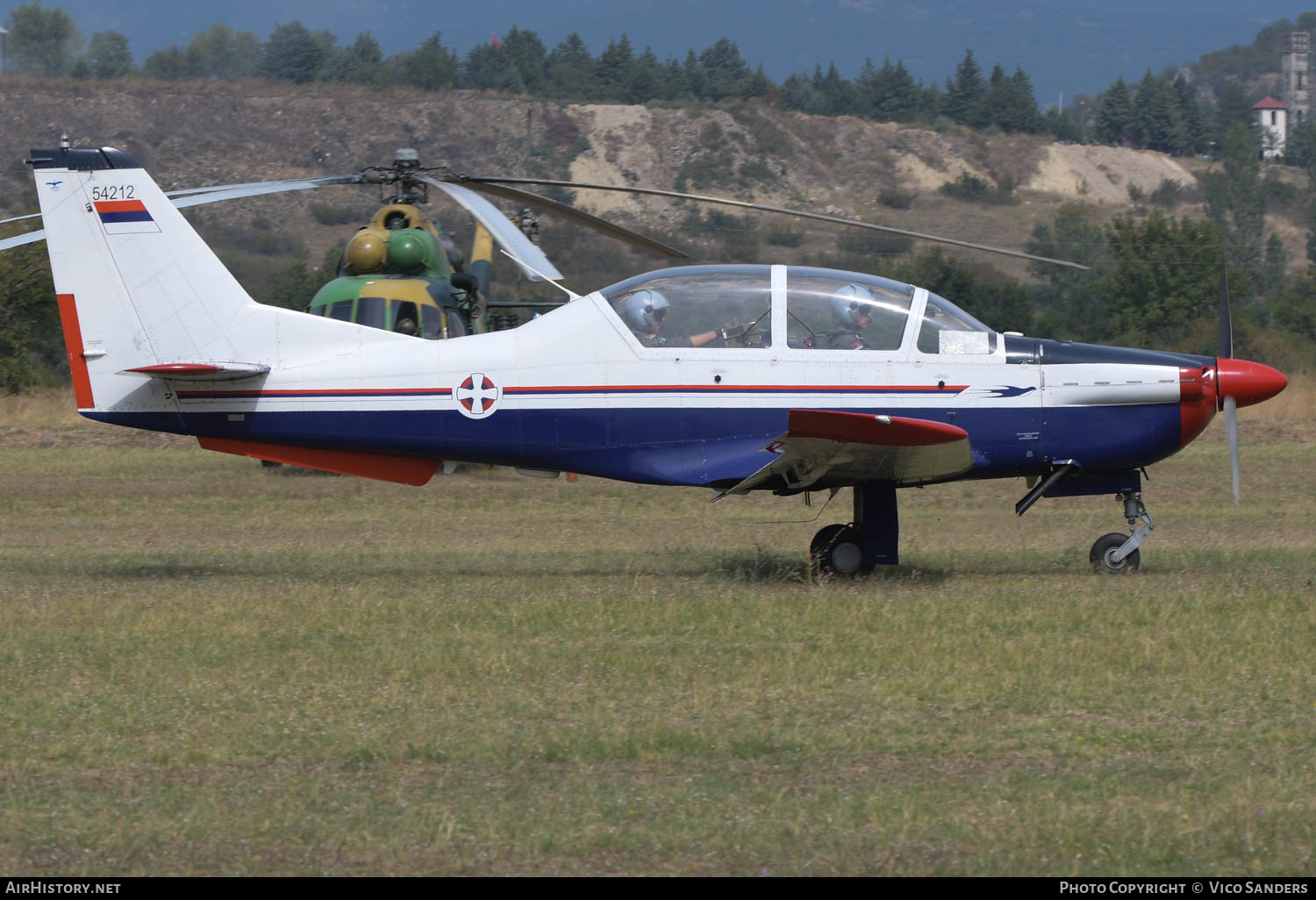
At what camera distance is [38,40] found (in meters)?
132

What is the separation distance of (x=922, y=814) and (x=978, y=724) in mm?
1291

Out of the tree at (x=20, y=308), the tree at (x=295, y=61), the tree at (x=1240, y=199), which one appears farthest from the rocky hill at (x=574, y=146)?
the tree at (x=20, y=308)

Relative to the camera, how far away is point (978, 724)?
6422mm

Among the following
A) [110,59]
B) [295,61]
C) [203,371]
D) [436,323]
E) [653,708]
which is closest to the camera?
[653,708]

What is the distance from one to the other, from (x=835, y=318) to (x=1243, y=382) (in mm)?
2887

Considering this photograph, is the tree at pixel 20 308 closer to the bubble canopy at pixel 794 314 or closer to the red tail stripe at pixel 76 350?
the red tail stripe at pixel 76 350

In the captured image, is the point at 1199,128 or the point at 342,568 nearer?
the point at 342,568

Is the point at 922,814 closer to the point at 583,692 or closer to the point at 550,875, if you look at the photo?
the point at 550,875

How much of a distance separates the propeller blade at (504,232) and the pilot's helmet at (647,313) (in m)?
1.19

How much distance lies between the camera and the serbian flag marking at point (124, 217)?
10.2 meters

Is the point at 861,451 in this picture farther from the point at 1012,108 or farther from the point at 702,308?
the point at 1012,108

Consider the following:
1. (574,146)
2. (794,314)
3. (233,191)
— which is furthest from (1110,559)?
(574,146)
